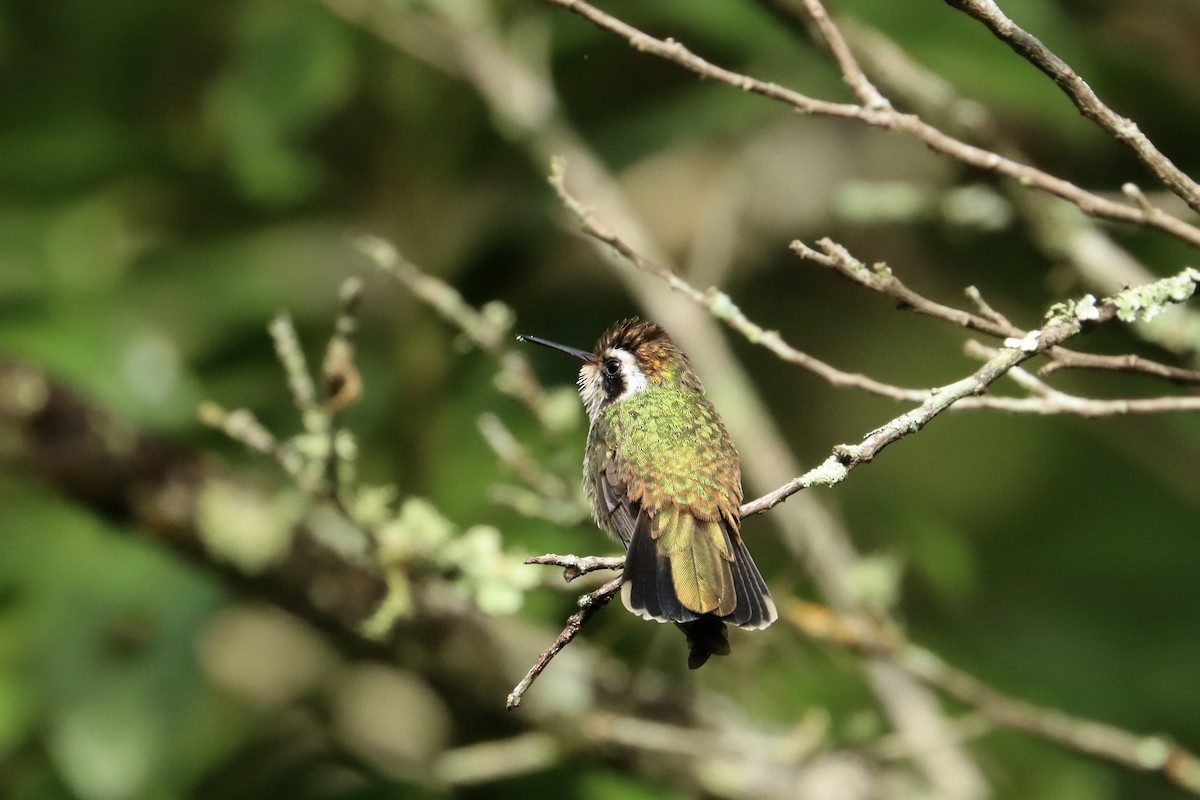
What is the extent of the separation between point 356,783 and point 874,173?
10.4 feet

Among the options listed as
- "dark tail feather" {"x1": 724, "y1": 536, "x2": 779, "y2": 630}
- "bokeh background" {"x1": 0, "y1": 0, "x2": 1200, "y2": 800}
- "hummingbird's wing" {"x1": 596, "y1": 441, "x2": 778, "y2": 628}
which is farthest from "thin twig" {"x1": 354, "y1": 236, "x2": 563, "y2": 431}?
"dark tail feather" {"x1": 724, "y1": 536, "x2": 779, "y2": 630}

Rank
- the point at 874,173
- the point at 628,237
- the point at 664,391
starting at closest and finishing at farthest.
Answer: the point at 664,391
the point at 628,237
the point at 874,173

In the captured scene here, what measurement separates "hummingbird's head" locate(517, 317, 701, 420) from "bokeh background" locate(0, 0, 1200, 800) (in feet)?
2.45

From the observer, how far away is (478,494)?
365 centimetres

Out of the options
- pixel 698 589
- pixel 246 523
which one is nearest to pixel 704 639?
pixel 698 589

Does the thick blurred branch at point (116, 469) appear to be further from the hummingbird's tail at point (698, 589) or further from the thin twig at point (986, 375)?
the thin twig at point (986, 375)

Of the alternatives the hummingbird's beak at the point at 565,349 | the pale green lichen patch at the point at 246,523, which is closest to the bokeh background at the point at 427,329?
the pale green lichen patch at the point at 246,523

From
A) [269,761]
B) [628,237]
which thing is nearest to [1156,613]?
[628,237]

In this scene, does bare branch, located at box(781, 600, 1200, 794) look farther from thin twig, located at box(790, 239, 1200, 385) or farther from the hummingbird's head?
thin twig, located at box(790, 239, 1200, 385)

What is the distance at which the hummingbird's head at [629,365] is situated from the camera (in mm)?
1711

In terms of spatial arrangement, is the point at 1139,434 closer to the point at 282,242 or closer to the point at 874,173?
the point at 874,173

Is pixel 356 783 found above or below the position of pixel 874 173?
below

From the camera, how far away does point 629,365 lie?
5.77 feet

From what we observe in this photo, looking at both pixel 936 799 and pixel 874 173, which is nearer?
pixel 936 799
